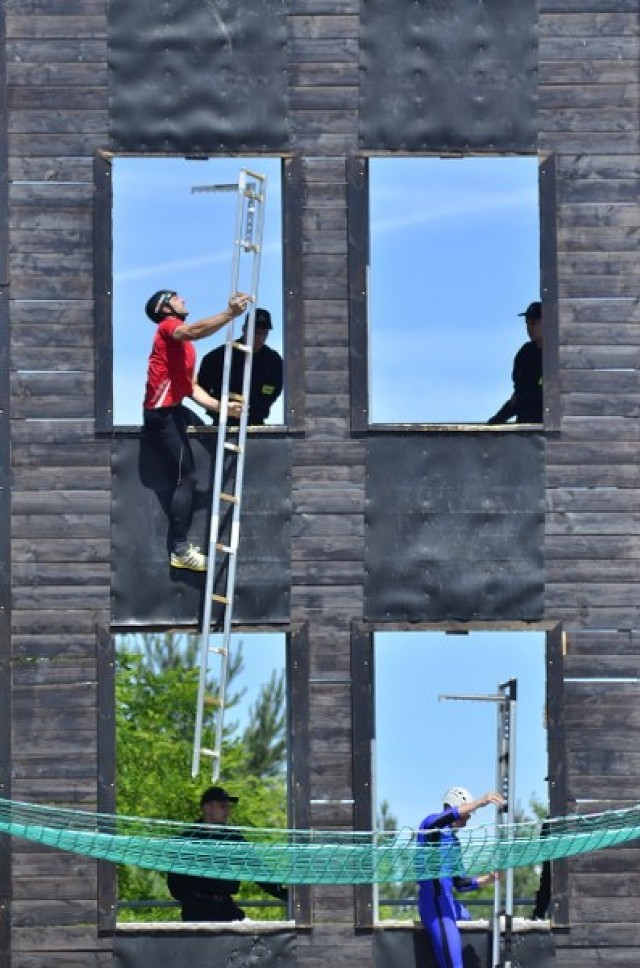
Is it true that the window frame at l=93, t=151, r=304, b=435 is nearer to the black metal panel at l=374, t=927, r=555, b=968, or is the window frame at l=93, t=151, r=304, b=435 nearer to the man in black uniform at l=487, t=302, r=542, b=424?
the man in black uniform at l=487, t=302, r=542, b=424

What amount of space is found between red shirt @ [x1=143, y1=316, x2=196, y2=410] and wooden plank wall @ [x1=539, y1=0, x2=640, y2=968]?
301 centimetres

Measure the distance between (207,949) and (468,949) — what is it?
2042mm

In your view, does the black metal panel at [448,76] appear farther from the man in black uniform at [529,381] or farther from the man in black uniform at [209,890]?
the man in black uniform at [209,890]

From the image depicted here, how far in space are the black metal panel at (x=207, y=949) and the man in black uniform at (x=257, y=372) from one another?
410 centimetres

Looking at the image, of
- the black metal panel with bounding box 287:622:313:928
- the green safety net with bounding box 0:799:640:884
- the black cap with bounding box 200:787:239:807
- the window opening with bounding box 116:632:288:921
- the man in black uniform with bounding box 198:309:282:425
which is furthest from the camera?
the window opening with bounding box 116:632:288:921

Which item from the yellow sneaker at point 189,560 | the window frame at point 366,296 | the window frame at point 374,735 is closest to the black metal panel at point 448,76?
the window frame at point 366,296

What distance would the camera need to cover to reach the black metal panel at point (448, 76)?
20312 millimetres

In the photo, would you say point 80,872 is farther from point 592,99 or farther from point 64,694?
point 592,99

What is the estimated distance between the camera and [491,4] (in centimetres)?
2047

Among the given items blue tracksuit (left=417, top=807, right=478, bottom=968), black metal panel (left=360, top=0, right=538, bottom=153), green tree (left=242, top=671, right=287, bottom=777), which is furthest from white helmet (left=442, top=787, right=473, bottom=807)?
green tree (left=242, top=671, right=287, bottom=777)

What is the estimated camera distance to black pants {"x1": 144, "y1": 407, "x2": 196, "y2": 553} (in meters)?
19.7

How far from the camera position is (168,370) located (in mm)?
19719

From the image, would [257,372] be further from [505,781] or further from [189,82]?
[505,781]

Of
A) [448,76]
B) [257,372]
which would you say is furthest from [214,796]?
[448,76]
